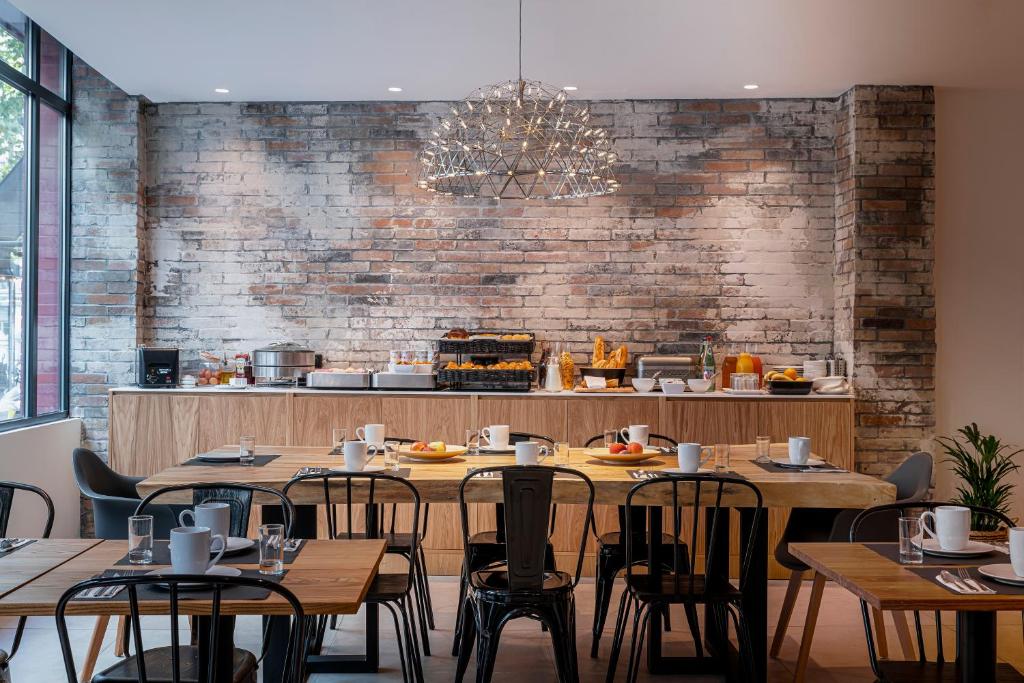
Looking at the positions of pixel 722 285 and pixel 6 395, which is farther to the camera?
pixel 722 285

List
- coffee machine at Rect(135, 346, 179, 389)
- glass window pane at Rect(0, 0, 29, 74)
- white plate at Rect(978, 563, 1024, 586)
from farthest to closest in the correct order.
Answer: coffee machine at Rect(135, 346, 179, 389) → glass window pane at Rect(0, 0, 29, 74) → white plate at Rect(978, 563, 1024, 586)

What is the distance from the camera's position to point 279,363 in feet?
20.0

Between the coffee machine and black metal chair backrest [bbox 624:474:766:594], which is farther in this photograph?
the coffee machine

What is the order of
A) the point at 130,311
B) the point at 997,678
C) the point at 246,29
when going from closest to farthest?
the point at 997,678 → the point at 246,29 → the point at 130,311

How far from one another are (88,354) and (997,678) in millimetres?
5615

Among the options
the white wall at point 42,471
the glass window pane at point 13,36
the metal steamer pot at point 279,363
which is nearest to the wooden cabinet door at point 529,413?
the metal steamer pot at point 279,363

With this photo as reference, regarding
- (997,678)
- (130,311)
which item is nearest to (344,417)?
(130,311)

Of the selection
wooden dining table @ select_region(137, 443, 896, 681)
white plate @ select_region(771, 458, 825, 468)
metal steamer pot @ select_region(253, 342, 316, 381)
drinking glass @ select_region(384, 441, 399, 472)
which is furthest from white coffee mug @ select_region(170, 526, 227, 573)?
metal steamer pot @ select_region(253, 342, 316, 381)

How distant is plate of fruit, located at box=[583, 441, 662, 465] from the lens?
406 centimetres

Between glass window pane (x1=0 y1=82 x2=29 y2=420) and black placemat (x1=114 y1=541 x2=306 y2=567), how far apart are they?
329cm

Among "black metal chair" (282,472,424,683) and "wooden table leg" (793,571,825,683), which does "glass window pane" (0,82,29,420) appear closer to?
"black metal chair" (282,472,424,683)

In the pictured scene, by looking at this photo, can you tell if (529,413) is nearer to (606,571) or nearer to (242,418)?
(606,571)

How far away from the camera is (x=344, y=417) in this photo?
582 cm

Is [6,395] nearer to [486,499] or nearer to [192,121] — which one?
[192,121]
